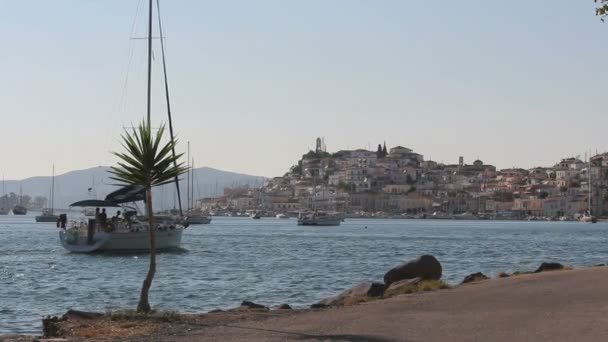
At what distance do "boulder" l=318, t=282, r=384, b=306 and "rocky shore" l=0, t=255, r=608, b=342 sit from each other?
0.08 ft

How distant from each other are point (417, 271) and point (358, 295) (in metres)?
3.59

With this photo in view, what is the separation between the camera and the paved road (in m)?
14.2

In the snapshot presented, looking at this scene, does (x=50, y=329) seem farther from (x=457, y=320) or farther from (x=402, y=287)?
(x=402, y=287)

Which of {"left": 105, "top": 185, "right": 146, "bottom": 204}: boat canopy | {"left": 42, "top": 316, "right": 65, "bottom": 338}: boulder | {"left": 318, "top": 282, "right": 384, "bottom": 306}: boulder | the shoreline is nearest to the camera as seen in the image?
the shoreline

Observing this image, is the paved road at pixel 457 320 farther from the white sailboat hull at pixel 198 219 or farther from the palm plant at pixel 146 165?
the white sailboat hull at pixel 198 219

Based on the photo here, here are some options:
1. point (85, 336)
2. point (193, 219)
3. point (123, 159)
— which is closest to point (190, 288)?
point (123, 159)

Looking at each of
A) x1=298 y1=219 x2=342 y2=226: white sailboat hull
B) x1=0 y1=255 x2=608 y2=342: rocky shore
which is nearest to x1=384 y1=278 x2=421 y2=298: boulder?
x1=0 y1=255 x2=608 y2=342: rocky shore

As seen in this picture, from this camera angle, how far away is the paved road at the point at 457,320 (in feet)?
46.7

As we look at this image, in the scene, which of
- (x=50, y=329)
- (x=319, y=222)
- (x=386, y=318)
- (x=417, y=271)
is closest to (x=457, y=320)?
(x=386, y=318)

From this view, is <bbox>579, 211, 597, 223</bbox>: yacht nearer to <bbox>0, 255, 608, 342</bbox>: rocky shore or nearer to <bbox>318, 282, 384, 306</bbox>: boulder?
<bbox>0, 255, 608, 342</bbox>: rocky shore

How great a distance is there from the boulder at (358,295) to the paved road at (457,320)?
1258 millimetres

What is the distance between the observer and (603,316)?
1580 cm

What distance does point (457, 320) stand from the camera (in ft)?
52.2

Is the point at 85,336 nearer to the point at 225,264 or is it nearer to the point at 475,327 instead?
the point at 475,327
